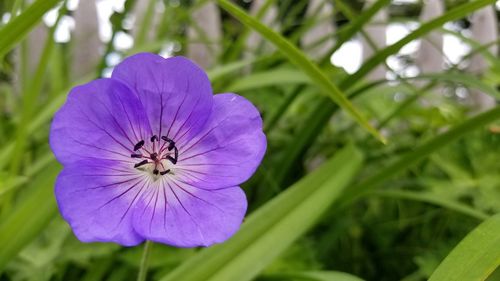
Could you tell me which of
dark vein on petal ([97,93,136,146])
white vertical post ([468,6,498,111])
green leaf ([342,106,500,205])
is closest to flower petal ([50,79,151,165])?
dark vein on petal ([97,93,136,146])

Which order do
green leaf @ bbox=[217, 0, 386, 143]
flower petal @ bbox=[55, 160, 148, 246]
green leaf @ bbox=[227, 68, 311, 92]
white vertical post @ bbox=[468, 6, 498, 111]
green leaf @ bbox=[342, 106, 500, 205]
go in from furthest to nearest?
white vertical post @ bbox=[468, 6, 498, 111] < green leaf @ bbox=[227, 68, 311, 92] < green leaf @ bbox=[342, 106, 500, 205] < green leaf @ bbox=[217, 0, 386, 143] < flower petal @ bbox=[55, 160, 148, 246]

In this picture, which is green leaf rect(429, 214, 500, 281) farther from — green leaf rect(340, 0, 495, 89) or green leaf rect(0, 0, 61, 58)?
green leaf rect(0, 0, 61, 58)

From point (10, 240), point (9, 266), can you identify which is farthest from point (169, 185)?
point (9, 266)

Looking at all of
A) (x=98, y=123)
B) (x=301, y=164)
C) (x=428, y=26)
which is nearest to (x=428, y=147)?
(x=428, y=26)

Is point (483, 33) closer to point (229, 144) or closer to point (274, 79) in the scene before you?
point (274, 79)

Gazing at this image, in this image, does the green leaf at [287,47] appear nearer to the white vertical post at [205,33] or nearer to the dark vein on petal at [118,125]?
the dark vein on petal at [118,125]

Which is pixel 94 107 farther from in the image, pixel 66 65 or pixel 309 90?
pixel 66 65
